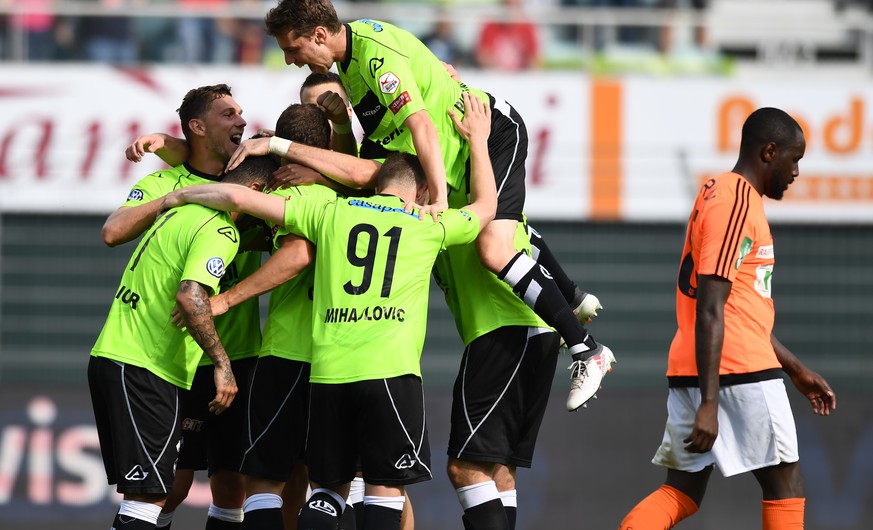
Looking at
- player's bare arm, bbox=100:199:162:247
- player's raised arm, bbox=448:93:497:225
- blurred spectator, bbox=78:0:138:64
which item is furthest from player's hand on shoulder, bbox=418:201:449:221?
blurred spectator, bbox=78:0:138:64

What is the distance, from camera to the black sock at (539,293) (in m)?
5.66

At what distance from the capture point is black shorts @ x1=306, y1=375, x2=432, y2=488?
5137 millimetres

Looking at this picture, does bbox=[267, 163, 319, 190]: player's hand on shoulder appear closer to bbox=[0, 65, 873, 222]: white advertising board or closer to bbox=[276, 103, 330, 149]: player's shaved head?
bbox=[276, 103, 330, 149]: player's shaved head

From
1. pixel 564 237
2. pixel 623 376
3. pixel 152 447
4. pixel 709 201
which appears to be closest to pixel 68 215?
pixel 564 237

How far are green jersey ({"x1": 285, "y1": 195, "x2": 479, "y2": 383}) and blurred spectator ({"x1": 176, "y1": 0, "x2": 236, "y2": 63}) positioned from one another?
693 centimetres

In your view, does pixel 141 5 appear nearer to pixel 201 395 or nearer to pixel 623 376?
pixel 623 376

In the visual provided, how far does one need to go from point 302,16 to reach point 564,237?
6.20m

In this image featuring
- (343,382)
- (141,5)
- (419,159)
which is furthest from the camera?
(141,5)

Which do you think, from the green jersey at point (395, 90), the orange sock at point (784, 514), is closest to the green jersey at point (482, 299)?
the green jersey at point (395, 90)

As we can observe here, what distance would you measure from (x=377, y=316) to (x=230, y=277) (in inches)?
45.8

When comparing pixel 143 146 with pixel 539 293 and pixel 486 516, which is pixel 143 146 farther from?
pixel 486 516

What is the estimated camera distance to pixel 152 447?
546cm

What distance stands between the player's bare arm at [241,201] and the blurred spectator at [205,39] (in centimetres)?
658

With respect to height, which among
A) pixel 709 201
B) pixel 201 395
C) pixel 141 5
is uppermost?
pixel 141 5
